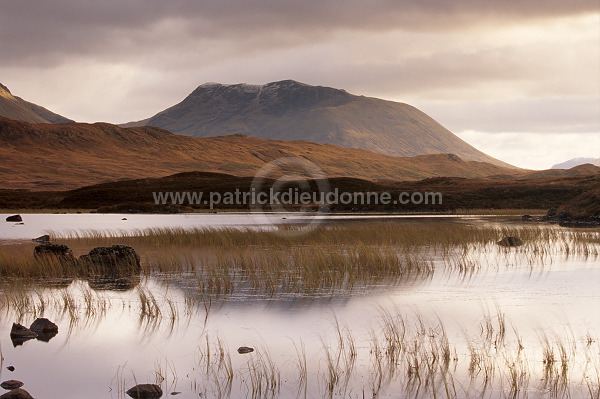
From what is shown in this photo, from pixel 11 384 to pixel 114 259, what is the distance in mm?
13164

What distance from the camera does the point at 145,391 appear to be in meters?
8.91

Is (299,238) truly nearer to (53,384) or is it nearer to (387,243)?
(387,243)

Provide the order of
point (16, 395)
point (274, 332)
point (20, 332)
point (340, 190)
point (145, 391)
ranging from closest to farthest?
point (16, 395)
point (145, 391)
point (20, 332)
point (274, 332)
point (340, 190)

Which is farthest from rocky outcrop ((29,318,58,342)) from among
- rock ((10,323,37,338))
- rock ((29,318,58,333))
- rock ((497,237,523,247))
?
rock ((497,237,523,247))

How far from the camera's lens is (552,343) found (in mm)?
11852

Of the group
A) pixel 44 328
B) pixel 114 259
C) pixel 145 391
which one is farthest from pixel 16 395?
pixel 114 259

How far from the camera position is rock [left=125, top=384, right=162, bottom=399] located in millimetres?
8855

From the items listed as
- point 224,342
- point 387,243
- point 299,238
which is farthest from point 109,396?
point 299,238

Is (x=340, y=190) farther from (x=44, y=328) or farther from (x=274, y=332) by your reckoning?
(x=44, y=328)

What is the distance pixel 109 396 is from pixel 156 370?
52.4 inches

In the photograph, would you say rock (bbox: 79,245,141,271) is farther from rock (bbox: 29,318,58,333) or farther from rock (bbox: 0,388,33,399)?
rock (bbox: 0,388,33,399)

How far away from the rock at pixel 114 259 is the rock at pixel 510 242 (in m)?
17.6

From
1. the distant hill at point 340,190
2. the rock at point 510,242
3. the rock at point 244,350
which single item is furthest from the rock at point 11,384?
the distant hill at point 340,190

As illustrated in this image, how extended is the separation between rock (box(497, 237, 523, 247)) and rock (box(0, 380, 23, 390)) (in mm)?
25741
